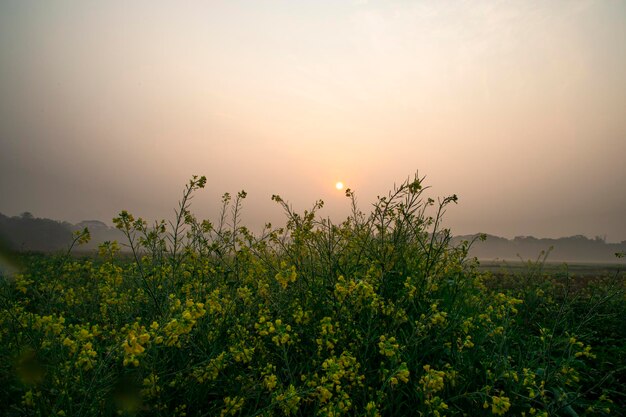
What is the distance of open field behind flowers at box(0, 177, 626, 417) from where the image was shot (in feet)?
8.40

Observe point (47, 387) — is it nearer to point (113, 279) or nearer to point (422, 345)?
point (113, 279)

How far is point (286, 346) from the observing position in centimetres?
379

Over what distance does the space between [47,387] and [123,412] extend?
2.06ft

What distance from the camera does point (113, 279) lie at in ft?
14.0

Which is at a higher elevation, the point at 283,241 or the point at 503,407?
the point at 283,241

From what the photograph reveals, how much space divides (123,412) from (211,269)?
6.66 feet

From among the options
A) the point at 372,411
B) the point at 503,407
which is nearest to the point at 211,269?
the point at 372,411

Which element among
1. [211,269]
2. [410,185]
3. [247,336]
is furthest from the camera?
[211,269]

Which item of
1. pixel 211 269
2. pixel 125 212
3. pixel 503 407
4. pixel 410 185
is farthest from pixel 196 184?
pixel 503 407

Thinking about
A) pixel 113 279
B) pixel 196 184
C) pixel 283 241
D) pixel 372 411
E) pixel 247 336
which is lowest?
pixel 372 411

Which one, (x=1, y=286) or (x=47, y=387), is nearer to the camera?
(x=47, y=387)

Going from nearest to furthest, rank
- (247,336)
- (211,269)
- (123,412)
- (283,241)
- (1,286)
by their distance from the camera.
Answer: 1. (123,412)
2. (1,286)
3. (247,336)
4. (211,269)
5. (283,241)

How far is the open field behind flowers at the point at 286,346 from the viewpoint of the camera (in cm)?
256

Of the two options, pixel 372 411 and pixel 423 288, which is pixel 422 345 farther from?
pixel 372 411
